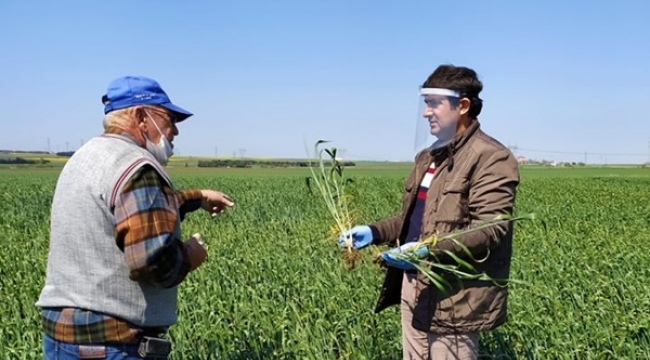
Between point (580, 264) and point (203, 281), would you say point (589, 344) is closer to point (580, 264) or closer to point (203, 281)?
point (580, 264)

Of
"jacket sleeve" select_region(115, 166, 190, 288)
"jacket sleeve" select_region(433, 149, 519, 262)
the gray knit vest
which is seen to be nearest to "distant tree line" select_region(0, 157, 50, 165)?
the gray knit vest

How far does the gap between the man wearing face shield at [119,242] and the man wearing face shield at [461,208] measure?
3.42ft

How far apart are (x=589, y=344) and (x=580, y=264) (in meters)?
2.97

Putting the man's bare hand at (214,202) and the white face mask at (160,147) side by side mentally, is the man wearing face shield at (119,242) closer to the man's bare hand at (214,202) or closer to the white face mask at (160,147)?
the white face mask at (160,147)

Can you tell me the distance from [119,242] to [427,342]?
1.65 m

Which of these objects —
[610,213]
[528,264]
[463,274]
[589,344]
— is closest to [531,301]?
[589,344]

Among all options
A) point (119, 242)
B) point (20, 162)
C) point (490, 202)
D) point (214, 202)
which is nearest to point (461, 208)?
point (490, 202)

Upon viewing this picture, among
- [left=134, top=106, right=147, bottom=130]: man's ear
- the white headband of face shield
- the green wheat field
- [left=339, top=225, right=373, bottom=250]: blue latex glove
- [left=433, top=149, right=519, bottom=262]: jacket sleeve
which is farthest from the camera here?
the green wheat field

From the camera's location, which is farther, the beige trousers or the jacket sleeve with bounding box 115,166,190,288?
the beige trousers

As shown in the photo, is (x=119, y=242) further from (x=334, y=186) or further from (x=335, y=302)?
(x=335, y=302)

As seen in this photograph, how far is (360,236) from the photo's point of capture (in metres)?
3.19

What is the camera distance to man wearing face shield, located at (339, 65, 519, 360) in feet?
8.74

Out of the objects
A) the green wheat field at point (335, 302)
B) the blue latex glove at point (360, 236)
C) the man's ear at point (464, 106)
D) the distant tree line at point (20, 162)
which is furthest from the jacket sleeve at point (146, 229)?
the distant tree line at point (20, 162)

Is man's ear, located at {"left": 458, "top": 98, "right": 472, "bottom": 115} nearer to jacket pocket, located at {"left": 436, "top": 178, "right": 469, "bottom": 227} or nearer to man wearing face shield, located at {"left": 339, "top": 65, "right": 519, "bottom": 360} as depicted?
man wearing face shield, located at {"left": 339, "top": 65, "right": 519, "bottom": 360}
